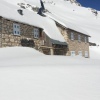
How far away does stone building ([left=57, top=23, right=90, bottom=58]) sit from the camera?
32112mm

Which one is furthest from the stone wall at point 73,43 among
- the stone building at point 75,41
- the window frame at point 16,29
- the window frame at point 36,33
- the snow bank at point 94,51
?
the window frame at point 16,29

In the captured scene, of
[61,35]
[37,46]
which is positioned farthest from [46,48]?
[61,35]

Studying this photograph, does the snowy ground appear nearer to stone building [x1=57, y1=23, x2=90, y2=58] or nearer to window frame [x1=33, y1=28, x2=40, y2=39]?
window frame [x1=33, y1=28, x2=40, y2=39]

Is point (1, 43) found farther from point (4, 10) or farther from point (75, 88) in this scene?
point (75, 88)

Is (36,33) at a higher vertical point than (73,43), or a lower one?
higher

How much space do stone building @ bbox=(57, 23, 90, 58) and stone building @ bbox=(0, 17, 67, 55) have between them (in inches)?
56.8

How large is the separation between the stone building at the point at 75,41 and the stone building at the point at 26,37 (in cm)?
144

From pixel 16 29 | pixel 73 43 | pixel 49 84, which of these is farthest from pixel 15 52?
pixel 73 43

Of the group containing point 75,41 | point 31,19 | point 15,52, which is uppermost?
point 31,19

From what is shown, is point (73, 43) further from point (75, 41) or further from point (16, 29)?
point (16, 29)

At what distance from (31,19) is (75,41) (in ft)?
30.4

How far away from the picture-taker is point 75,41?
34.3 meters

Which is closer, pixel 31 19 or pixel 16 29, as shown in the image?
pixel 16 29

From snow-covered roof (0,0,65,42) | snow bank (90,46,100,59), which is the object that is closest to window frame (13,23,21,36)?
snow-covered roof (0,0,65,42)
